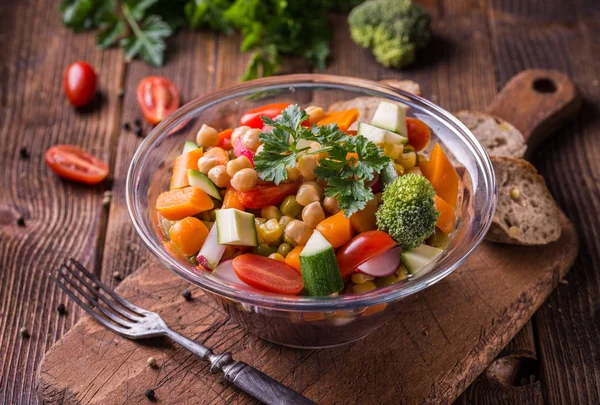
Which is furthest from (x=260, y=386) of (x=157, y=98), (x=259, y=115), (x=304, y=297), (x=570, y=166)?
(x=570, y=166)

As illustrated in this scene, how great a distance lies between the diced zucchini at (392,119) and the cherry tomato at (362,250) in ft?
2.20

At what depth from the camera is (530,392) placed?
3398 mm

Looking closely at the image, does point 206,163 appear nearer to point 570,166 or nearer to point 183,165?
point 183,165

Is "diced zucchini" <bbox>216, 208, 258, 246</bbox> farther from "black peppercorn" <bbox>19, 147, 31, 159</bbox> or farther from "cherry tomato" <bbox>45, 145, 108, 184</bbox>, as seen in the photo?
"black peppercorn" <bbox>19, 147, 31, 159</bbox>

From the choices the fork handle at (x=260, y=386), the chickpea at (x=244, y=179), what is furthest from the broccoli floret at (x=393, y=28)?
the fork handle at (x=260, y=386)

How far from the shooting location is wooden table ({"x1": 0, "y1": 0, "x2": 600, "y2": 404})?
11.6ft

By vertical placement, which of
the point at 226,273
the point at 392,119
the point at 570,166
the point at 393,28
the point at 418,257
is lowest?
the point at 570,166

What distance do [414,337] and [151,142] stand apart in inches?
65.3

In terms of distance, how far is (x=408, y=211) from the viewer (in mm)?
2730

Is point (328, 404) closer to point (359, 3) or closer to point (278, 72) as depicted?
point (278, 72)

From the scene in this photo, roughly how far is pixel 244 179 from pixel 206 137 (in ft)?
1.74

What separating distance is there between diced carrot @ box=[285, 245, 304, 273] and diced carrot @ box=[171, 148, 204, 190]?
0.66 m

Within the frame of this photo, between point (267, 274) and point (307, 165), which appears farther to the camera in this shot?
point (307, 165)

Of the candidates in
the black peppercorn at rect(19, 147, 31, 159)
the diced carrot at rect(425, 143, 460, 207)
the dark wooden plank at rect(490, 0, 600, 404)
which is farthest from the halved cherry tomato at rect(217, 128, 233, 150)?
the dark wooden plank at rect(490, 0, 600, 404)
